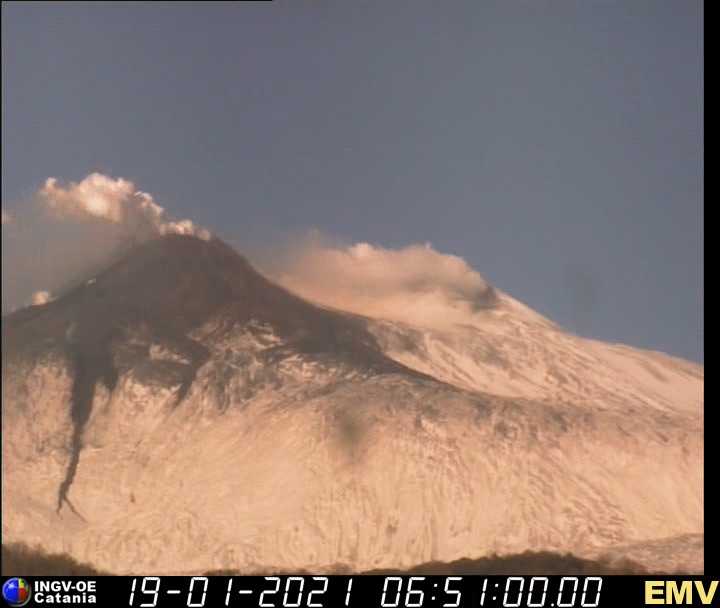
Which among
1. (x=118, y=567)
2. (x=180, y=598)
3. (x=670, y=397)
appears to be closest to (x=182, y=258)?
(x=118, y=567)

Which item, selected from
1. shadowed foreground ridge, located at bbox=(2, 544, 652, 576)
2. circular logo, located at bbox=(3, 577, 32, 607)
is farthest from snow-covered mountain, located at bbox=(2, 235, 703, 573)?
circular logo, located at bbox=(3, 577, 32, 607)

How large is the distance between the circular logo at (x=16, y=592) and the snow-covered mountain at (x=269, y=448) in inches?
149

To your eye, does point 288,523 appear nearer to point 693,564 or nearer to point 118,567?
point 118,567

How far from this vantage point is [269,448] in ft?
72.7

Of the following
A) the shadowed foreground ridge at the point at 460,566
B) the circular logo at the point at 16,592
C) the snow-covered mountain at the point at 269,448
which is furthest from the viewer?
the snow-covered mountain at the point at 269,448

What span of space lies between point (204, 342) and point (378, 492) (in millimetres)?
6503

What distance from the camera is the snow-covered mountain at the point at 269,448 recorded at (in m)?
19.7

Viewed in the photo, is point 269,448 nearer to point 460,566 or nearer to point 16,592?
point 460,566
